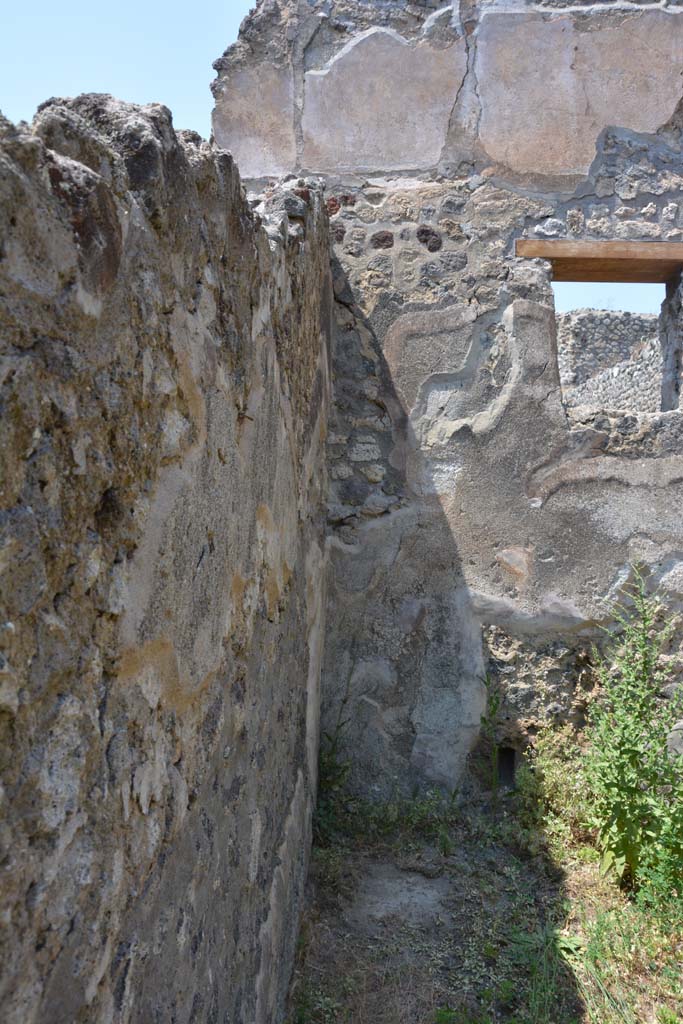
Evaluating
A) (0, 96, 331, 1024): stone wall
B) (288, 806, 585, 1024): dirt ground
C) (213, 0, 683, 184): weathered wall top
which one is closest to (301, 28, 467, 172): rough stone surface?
(213, 0, 683, 184): weathered wall top

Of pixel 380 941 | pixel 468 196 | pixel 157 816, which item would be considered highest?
pixel 468 196

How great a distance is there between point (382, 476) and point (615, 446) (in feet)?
2.83

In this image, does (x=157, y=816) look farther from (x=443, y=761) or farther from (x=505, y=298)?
(x=505, y=298)

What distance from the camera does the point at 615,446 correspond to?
3.36 meters

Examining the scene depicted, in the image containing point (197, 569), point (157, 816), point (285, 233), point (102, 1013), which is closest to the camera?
point (102, 1013)

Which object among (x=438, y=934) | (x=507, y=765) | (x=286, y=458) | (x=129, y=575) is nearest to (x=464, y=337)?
(x=286, y=458)

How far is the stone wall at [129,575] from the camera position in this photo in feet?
2.63

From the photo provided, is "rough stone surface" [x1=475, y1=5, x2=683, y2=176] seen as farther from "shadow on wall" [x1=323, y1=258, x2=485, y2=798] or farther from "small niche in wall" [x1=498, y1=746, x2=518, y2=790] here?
"small niche in wall" [x1=498, y1=746, x2=518, y2=790]

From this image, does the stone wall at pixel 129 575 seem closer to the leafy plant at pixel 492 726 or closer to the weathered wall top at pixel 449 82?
the leafy plant at pixel 492 726

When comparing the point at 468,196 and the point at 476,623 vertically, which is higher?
the point at 468,196

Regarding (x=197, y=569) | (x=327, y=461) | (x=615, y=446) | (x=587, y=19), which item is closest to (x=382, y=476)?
(x=327, y=461)

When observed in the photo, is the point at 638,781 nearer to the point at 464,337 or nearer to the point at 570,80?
the point at 464,337

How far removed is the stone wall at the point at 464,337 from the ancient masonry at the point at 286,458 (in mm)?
11

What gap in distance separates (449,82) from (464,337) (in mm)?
999
